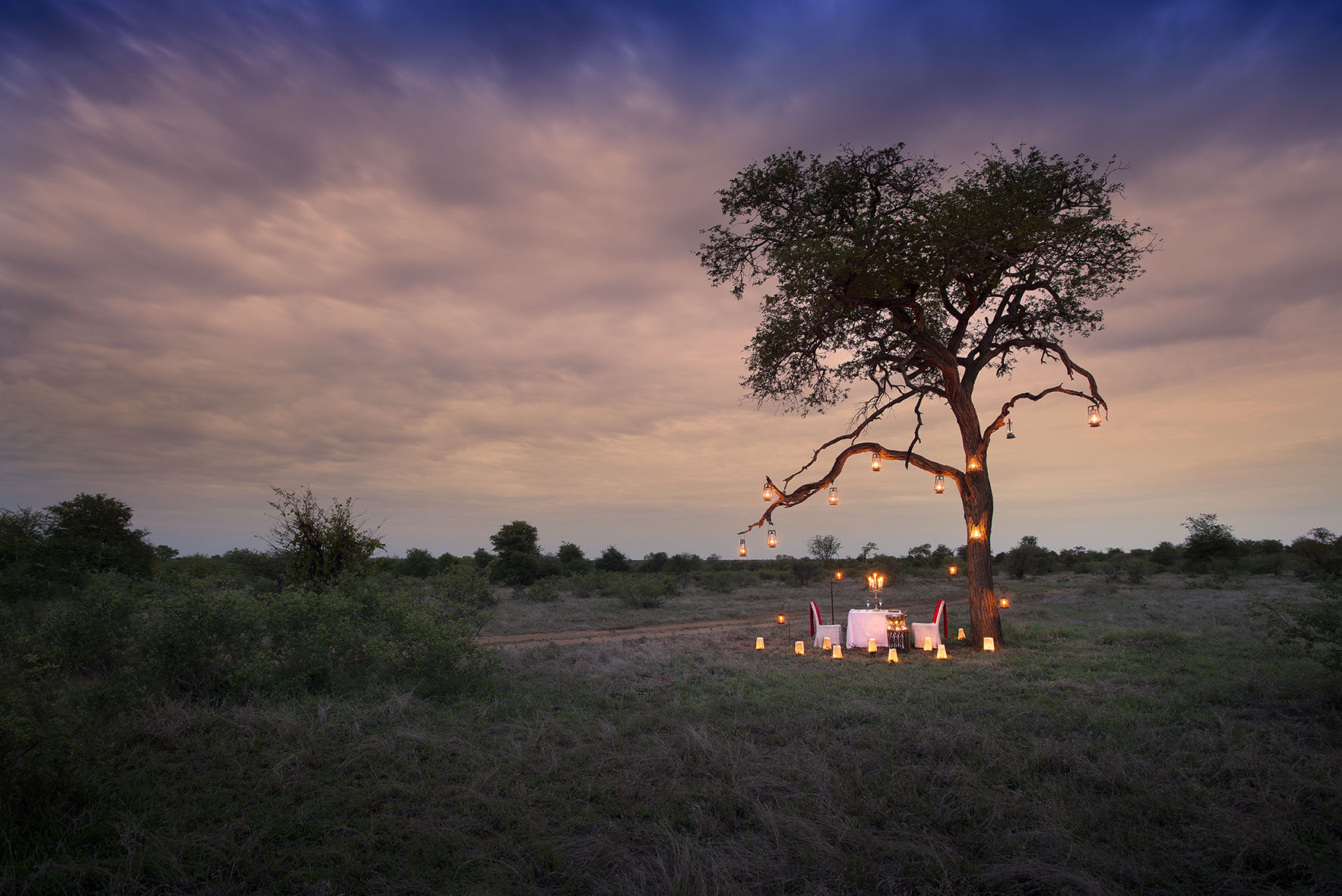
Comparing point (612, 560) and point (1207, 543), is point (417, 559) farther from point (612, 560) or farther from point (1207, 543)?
point (1207, 543)

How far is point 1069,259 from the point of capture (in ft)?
38.9

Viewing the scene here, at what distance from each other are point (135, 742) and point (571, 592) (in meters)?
24.8

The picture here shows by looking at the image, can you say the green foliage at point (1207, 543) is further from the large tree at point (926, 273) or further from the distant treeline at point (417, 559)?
the large tree at point (926, 273)

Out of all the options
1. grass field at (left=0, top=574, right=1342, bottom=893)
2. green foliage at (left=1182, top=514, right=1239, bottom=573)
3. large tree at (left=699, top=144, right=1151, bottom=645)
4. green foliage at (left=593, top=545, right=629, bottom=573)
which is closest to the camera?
grass field at (left=0, top=574, right=1342, bottom=893)

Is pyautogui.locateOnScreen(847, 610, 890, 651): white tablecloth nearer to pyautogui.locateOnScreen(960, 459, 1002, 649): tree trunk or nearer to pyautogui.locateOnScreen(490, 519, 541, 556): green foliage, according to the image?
pyautogui.locateOnScreen(960, 459, 1002, 649): tree trunk

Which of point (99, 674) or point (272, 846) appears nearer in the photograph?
point (272, 846)

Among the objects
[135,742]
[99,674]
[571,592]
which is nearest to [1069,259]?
[135,742]

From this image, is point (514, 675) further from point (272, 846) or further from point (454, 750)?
point (272, 846)

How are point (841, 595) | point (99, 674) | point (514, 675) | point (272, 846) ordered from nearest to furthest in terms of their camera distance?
point (272, 846)
point (99, 674)
point (514, 675)
point (841, 595)

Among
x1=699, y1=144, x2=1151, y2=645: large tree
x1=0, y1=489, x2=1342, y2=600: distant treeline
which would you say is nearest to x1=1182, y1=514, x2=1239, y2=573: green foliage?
x1=0, y1=489, x2=1342, y2=600: distant treeline

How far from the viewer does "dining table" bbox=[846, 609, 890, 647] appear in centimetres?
1283

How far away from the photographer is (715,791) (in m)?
4.98

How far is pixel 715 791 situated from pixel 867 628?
886cm

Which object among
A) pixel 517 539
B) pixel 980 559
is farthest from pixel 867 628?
pixel 517 539
